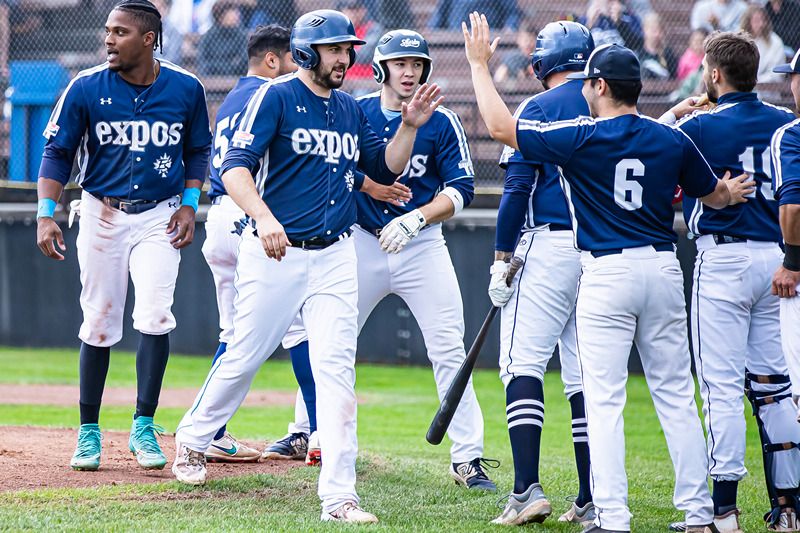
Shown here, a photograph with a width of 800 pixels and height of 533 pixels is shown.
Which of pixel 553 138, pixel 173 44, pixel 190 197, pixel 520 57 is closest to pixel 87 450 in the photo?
pixel 190 197

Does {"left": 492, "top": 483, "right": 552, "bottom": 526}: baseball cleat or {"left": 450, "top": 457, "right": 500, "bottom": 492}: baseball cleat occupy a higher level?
{"left": 492, "top": 483, "right": 552, "bottom": 526}: baseball cleat

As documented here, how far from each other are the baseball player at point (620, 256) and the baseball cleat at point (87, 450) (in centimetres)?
276

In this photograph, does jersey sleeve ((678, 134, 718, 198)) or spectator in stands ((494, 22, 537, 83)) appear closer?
jersey sleeve ((678, 134, 718, 198))

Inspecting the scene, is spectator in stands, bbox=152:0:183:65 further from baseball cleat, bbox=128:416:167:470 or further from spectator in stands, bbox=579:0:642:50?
baseball cleat, bbox=128:416:167:470

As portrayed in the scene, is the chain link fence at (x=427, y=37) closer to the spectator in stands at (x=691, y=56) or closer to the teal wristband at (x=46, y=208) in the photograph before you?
the spectator in stands at (x=691, y=56)

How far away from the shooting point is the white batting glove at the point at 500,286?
5152 mm

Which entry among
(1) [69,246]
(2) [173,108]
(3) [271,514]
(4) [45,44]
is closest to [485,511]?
(3) [271,514]

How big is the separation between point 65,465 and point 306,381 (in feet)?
4.68

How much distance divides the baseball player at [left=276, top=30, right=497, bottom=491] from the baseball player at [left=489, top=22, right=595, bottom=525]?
77 cm

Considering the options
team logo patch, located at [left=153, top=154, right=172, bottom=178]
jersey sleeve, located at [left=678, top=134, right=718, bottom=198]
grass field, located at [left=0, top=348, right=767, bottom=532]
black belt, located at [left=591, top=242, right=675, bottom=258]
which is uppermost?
team logo patch, located at [left=153, top=154, right=172, bottom=178]

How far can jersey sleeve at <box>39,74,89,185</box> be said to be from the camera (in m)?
5.80

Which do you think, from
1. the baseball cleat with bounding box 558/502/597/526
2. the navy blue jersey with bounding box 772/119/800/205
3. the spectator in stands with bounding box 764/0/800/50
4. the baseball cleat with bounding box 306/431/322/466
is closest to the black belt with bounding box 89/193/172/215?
the baseball cleat with bounding box 306/431/322/466

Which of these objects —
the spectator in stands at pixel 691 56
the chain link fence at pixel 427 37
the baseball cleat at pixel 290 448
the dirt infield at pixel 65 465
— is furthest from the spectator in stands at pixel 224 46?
the baseball cleat at pixel 290 448

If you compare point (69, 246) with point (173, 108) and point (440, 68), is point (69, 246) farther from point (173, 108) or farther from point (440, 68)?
point (173, 108)
